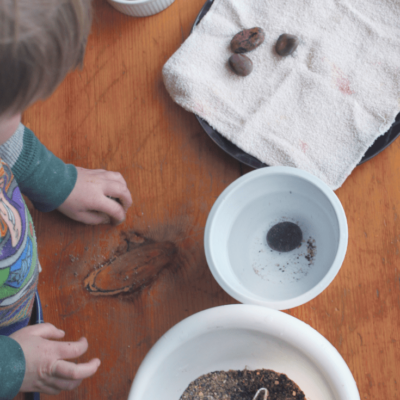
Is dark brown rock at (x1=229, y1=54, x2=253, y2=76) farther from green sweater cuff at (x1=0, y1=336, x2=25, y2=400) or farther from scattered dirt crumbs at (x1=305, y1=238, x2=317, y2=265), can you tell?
green sweater cuff at (x1=0, y1=336, x2=25, y2=400)

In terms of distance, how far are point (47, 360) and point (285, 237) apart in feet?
1.07

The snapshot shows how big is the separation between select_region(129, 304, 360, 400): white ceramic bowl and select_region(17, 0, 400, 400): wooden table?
0.07m

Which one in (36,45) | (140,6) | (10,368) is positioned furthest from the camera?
(140,6)

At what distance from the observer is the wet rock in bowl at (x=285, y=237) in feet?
1.54

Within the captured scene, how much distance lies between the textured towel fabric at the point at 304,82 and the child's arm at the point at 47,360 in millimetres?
326

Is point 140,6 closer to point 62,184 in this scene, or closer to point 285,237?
point 62,184

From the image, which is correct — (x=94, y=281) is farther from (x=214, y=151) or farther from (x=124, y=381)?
(x=214, y=151)

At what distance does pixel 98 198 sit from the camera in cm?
49

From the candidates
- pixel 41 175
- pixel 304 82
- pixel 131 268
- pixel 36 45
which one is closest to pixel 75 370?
pixel 131 268

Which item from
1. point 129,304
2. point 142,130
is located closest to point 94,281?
point 129,304

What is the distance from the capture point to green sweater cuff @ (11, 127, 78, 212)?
1.53 feet

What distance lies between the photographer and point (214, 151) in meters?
0.50

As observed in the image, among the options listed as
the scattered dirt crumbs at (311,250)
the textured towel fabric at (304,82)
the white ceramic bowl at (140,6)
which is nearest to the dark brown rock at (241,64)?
the textured towel fabric at (304,82)

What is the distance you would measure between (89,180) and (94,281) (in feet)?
0.44
